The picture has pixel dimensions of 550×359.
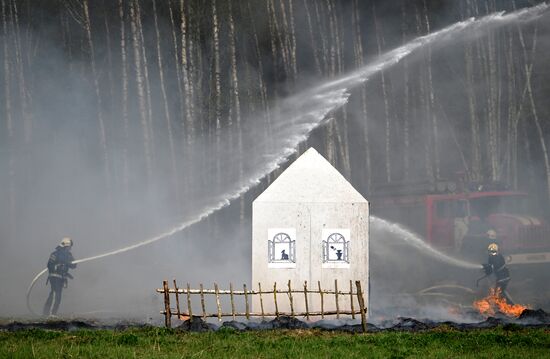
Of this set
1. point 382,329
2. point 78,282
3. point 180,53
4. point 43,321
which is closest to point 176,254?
point 78,282

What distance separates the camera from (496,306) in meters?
19.4

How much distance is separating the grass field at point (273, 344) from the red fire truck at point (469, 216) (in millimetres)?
9550

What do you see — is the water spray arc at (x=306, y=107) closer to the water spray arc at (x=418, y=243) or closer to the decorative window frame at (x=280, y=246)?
the water spray arc at (x=418, y=243)

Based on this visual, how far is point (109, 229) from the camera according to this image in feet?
119

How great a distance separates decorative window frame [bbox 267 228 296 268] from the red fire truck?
29.4 feet

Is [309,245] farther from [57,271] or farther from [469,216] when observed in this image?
[469,216]

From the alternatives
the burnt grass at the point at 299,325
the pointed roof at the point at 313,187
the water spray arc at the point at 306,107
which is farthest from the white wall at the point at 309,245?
the water spray arc at the point at 306,107

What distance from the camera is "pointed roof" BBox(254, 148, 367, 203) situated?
17.7 metres

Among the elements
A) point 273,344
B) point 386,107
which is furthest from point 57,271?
point 386,107

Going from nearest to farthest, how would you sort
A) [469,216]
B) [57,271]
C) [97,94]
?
[57,271] → [469,216] → [97,94]

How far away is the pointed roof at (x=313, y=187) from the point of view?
17.7 metres

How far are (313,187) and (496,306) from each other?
630 cm

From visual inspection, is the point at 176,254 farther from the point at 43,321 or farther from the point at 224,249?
the point at 43,321

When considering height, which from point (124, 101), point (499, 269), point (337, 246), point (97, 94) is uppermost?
point (97, 94)
